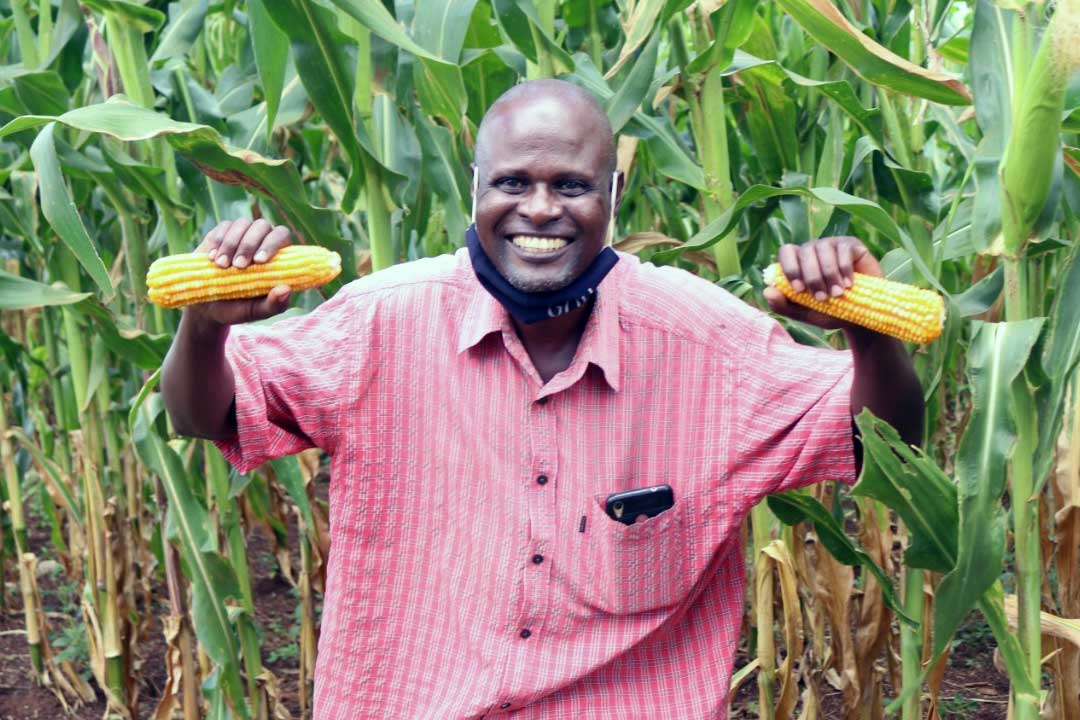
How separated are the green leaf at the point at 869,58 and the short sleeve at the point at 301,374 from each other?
938 mm

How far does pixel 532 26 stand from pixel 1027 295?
3.74 feet

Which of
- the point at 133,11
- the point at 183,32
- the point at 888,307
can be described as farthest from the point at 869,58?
the point at 183,32

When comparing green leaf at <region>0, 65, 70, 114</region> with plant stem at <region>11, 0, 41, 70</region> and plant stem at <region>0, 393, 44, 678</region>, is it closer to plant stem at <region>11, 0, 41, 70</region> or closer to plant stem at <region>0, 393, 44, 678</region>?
plant stem at <region>11, 0, 41, 70</region>

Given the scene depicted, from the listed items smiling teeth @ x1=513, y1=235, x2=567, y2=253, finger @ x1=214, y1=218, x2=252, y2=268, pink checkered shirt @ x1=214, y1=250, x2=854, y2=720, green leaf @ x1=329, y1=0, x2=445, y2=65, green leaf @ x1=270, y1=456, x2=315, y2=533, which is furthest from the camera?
green leaf @ x1=270, y1=456, x2=315, y2=533

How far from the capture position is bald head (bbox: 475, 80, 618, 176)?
200cm

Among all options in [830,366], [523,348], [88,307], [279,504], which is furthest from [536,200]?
[279,504]

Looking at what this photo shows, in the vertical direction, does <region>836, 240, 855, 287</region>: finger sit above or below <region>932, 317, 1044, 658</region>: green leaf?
above

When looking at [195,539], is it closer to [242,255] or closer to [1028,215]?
[242,255]

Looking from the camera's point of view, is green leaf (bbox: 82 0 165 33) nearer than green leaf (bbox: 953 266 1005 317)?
No

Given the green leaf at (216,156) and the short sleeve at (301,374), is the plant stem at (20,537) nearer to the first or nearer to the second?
the green leaf at (216,156)

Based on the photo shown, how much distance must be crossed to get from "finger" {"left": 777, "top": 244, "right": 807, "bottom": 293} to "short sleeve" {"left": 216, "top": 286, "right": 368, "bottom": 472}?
0.77m

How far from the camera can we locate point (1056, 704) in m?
2.80

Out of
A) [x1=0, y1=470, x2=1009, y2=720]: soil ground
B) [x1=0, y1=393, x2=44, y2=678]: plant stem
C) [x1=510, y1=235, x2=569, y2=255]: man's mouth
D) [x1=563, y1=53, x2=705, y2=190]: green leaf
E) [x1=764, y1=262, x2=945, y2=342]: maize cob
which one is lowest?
[x1=0, y1=470, x2=1009, y2=720]: soil ground

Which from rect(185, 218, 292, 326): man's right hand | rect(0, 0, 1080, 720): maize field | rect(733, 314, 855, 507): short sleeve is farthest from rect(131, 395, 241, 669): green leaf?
rect(733, 314, 855, 507): short sleeve
